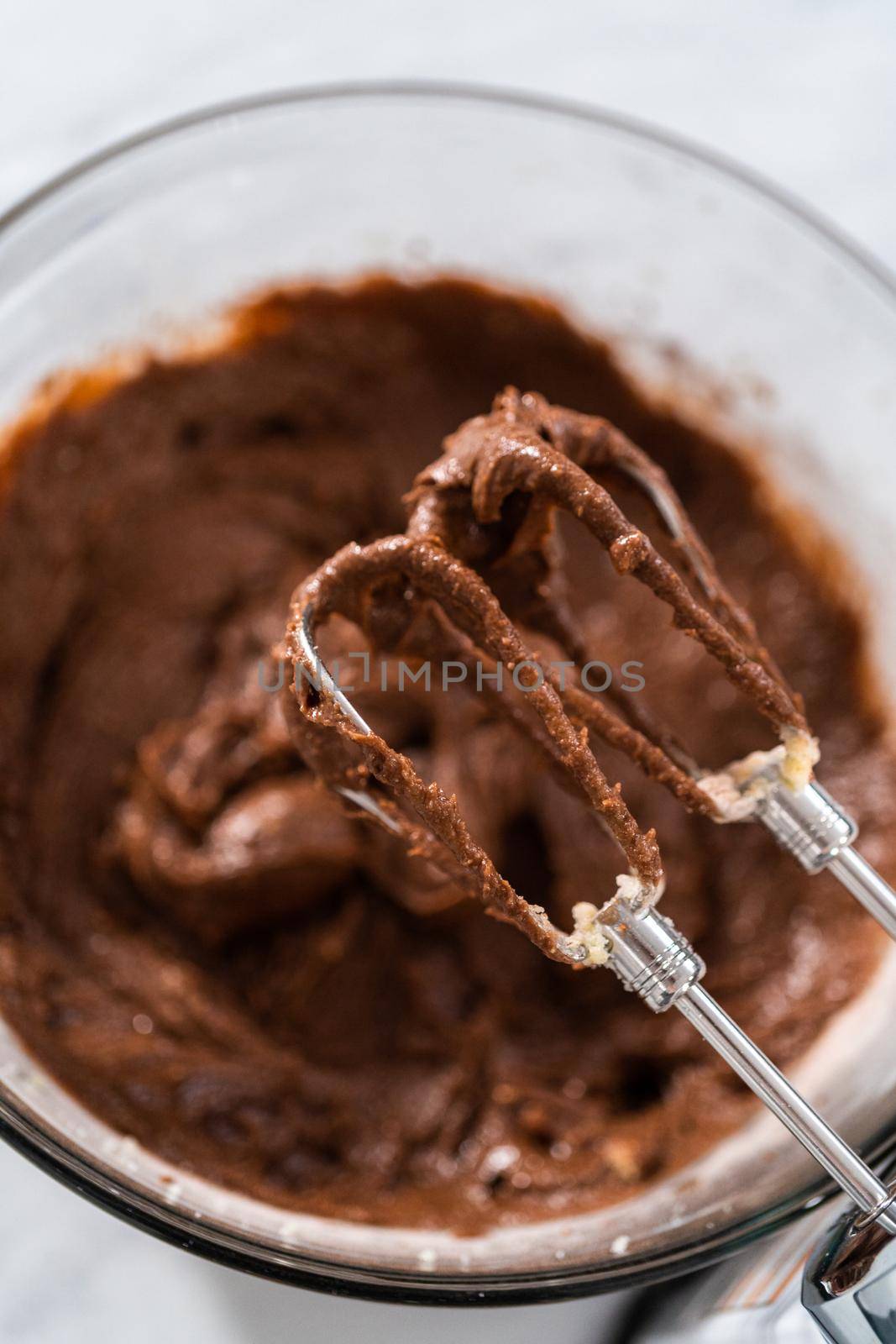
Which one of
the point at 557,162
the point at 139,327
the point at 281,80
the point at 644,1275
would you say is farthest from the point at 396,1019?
the point at 281,80

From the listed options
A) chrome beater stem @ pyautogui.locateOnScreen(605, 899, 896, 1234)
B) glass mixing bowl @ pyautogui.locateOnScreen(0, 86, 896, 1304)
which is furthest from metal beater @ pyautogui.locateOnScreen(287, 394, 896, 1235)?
glass mixing bowl @ pyautogui.locateOnScreen(0, 86, 896, 1304)

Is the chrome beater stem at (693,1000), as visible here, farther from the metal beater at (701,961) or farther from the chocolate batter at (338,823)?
the chocolate batter at (338,823)

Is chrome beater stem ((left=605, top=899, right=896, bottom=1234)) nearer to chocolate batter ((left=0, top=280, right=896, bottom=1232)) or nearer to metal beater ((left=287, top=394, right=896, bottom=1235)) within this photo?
metal beater ((left=287, top=394, right=896, bottom=1235))

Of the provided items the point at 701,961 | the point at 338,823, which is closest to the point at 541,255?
the point at 338,823

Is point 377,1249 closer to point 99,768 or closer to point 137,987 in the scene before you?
point 137,987

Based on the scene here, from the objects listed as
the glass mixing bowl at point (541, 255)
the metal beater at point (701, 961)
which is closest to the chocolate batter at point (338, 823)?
the glass mixing bowl at point (541, 255)

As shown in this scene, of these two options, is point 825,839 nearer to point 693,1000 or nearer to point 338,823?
point 693,1000
